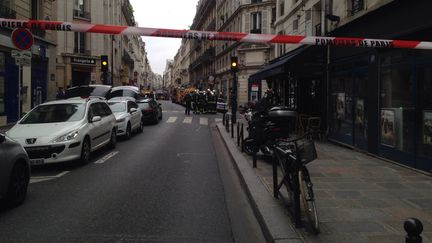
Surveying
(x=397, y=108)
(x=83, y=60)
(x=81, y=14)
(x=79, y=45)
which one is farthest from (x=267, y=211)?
(x=81, y=14)

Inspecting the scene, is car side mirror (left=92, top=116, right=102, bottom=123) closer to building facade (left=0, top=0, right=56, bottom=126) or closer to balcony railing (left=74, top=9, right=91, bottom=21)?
building facade (left=0, top=0, right=56, bottom=126)

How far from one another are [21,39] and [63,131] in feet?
9.03

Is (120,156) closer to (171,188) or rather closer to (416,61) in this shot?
(171,188)

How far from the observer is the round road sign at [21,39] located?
10.7 metres

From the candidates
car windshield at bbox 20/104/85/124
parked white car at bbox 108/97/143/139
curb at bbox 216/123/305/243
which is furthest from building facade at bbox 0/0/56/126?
curb at bbox 216/123/305/243

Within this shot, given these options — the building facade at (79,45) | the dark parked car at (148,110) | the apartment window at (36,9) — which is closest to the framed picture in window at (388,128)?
the dark parked car at (148,110)

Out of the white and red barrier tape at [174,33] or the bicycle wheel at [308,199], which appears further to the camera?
the white and red barrier tape at [174,33]

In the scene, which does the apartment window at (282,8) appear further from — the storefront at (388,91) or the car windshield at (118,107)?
the car windshield at (118,107)

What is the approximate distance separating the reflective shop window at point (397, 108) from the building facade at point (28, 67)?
1169cm

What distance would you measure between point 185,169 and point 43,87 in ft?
53.7

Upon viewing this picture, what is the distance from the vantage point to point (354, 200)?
21.2 ft

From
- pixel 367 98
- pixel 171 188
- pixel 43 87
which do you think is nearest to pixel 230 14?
pixel 43 87

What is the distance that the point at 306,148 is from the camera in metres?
5.31

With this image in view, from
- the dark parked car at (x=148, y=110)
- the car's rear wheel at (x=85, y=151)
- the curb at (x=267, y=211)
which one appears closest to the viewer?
the curb at (x=267, y=211)
